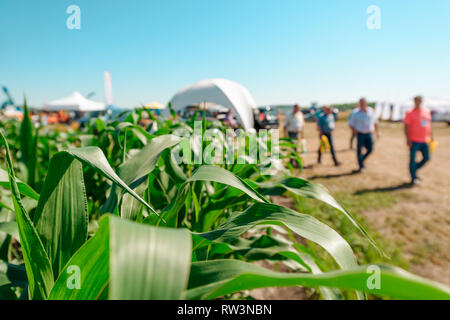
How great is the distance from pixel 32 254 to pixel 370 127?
16.5ft

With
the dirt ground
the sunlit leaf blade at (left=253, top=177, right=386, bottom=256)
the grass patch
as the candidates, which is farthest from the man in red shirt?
the sunlit leaf blade at (left=253, top=177, right=386, bottom=256)

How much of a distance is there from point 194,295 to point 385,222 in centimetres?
297

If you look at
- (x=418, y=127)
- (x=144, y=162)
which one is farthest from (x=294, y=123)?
(x=144, y=162)

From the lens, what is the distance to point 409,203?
125 inches

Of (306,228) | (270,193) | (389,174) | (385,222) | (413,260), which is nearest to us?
(306,228)

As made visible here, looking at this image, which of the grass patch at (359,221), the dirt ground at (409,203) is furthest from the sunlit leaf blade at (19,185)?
the dirt ground at (409,203)

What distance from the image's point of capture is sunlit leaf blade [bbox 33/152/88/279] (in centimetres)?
49

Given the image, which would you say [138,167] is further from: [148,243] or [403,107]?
[403,107]

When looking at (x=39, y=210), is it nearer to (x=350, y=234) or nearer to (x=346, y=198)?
(x=350, y=234)

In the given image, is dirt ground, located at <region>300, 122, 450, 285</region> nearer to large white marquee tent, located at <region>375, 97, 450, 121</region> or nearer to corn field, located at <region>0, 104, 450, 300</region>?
corn field, located at <region>0, 104, 450, 300</region>

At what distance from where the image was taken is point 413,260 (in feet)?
A: 6.52

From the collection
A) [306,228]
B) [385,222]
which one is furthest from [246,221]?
[385,222]

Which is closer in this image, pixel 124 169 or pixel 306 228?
pixel 306 228

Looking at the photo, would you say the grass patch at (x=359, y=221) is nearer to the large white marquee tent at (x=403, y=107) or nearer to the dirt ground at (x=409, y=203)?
the dirt ground at (x=409, y=203)
